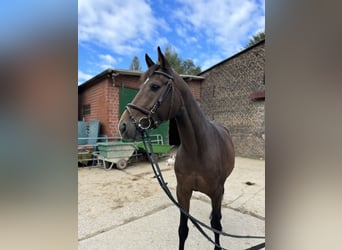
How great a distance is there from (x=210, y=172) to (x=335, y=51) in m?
1.31

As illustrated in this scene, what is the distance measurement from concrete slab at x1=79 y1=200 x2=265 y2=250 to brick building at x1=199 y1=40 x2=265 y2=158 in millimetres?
4853

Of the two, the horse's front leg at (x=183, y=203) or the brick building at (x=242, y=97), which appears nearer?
the horse's front leg at (x=183, y=203)

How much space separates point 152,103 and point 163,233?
1.62 metres

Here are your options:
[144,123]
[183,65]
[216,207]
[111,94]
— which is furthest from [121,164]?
[183,65]

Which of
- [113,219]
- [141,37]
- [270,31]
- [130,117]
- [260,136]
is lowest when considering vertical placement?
[113,219]

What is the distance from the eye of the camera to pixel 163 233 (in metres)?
2.20

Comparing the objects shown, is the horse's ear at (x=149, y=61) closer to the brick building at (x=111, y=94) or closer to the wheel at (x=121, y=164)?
the wheel at (x=121, y=164)

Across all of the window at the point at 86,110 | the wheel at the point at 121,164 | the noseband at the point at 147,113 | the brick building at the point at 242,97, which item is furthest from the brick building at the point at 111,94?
the noseband at the point at 147,113

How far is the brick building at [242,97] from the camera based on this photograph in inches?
276

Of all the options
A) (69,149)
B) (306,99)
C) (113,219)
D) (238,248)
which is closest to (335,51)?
(306,99)

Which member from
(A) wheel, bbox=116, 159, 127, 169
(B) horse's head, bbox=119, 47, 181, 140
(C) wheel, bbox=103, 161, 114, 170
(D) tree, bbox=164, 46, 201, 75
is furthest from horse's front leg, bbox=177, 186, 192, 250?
(D) tree, bbox=164, 46, 201, 75

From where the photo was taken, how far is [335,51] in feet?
1.00

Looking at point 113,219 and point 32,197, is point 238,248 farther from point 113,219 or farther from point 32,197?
point 32,197

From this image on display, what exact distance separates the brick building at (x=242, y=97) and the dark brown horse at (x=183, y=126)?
5.76 m
